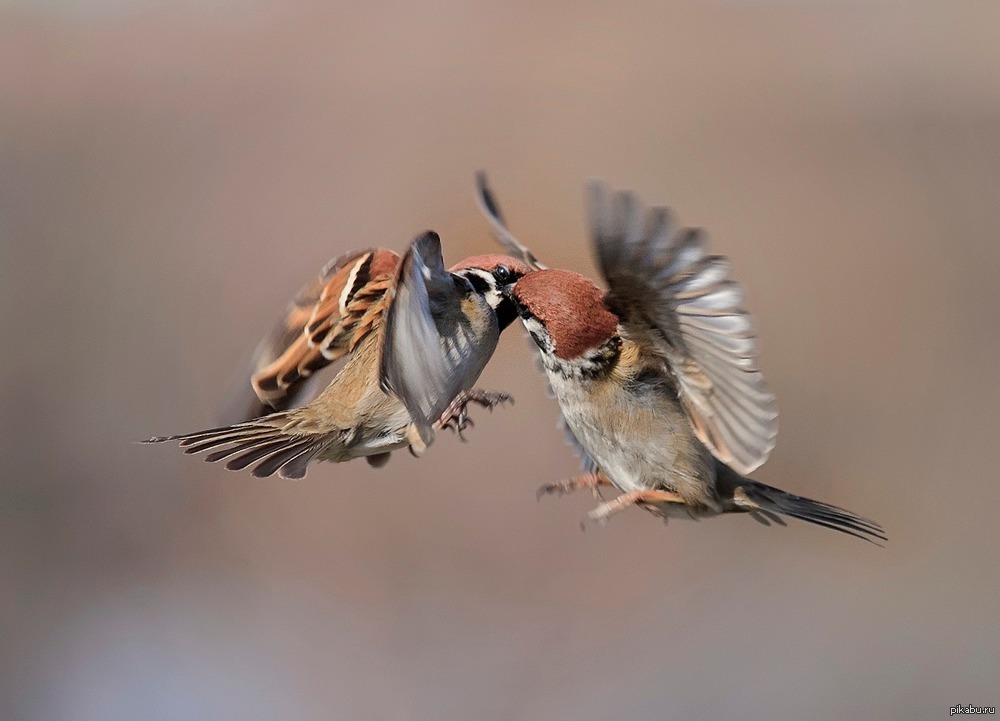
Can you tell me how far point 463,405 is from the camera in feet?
6.90

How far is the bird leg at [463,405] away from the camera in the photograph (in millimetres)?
2082

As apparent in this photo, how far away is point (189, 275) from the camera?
5422 millimetres

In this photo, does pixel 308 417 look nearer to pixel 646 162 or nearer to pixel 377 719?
pixel 377 719

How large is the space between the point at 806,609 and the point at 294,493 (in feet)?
7.33

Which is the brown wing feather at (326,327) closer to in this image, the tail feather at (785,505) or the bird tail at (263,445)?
the bird tail at (263,445)

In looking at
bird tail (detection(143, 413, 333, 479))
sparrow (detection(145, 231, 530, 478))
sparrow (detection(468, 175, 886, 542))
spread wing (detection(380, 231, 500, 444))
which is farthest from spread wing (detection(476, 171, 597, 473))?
bird tail (detection(143, 413, 333, 479))

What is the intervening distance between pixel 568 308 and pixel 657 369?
0.76ft

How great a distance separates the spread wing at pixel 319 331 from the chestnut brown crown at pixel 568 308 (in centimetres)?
31

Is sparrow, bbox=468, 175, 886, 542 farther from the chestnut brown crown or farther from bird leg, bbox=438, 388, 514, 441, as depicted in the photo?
bird leg, bbox=438, 388, 514, 441

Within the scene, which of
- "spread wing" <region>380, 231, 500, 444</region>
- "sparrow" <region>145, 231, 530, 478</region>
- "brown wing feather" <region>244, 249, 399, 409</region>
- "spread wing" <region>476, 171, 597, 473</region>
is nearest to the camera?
"spread wing" <region>380, 231, 500, 444</region>

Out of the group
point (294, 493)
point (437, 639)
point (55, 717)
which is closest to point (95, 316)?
point (294, 493)

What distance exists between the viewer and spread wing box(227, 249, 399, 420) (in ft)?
7.23

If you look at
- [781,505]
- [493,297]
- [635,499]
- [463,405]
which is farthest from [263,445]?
[781,505]

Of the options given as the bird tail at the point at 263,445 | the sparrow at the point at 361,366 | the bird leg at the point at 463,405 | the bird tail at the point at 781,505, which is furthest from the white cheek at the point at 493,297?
the bird tail at the point at 781,505
